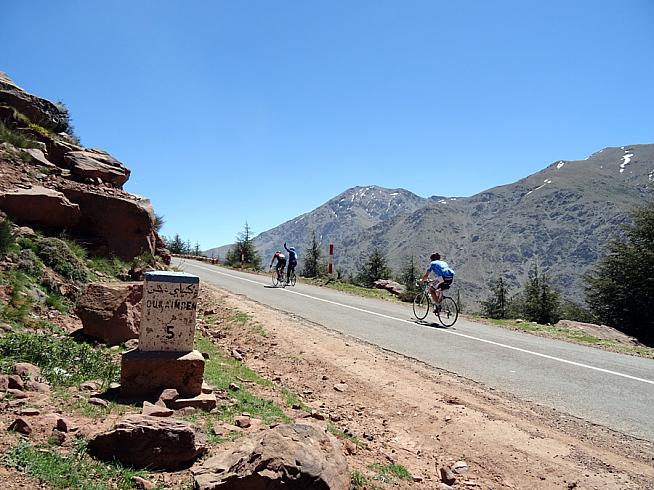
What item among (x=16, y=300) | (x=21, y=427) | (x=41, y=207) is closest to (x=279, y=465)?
(x=21, y=427)

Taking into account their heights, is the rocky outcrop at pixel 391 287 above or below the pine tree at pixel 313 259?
below

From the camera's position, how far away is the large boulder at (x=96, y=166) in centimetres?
1230

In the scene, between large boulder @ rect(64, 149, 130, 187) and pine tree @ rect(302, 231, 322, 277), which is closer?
large boulder @ rect(64, 149, 130, 187)

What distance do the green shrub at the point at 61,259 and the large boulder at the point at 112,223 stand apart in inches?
62.6

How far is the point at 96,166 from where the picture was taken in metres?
12.9

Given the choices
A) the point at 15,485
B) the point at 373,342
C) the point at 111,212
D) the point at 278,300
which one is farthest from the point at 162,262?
the point at 15,485

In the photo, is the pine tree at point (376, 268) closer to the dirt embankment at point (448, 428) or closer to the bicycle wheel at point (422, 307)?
the bicycle wheel at point (422, 307)

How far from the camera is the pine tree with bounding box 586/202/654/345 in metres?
23.6

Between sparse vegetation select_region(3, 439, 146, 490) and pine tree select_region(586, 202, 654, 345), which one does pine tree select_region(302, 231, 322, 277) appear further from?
sparse vegetation select_region(3, 439, 146, 490)

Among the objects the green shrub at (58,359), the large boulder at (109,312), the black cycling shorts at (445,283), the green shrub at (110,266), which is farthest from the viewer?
the black cycling shorts at (445,283)

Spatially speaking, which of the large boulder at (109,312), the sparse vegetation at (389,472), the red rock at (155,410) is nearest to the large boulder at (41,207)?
the large boulder at (109,312)

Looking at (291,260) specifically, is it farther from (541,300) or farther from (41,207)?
(541,300)

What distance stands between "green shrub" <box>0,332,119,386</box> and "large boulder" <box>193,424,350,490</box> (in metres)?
2.51

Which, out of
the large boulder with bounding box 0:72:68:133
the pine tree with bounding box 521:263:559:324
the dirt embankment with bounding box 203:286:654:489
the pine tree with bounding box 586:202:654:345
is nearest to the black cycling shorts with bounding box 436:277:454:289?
→ the dirt embankment with bounding box 203:286:654:489
